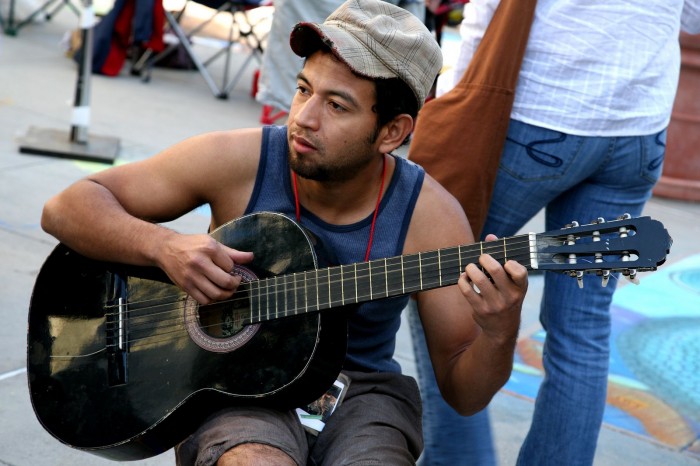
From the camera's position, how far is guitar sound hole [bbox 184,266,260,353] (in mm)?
2182

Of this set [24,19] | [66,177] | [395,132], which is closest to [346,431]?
[395,132]

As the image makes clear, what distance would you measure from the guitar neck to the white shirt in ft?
2.62

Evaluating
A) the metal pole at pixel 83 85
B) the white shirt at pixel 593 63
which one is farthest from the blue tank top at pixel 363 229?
the metal pole at pixel 83 85

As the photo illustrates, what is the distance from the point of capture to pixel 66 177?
5508 mm

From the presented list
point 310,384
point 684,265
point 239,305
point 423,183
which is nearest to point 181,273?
point 239,305

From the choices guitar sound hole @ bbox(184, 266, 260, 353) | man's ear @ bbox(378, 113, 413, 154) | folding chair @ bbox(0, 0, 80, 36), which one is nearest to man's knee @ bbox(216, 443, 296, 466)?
guitar sound hole @ bbox(184, 266, 260, 353)

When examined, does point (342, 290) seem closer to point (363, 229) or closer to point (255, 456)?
point (363, 229)

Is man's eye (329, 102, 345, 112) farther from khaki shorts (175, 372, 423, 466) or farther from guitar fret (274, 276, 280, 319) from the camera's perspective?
khaki shorts (175, 372, 423, 466)

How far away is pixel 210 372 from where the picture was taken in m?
2.15

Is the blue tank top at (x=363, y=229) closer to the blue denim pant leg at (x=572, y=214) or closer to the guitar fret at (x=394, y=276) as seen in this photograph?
the guitar fret at (x=394, y=276)

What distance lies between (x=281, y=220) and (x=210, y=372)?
0.36 metres

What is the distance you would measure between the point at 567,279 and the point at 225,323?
1013 millimetres

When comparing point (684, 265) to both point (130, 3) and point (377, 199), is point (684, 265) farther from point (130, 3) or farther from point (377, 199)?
point (130, 3)

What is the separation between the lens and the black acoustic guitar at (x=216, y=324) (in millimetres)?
1929
